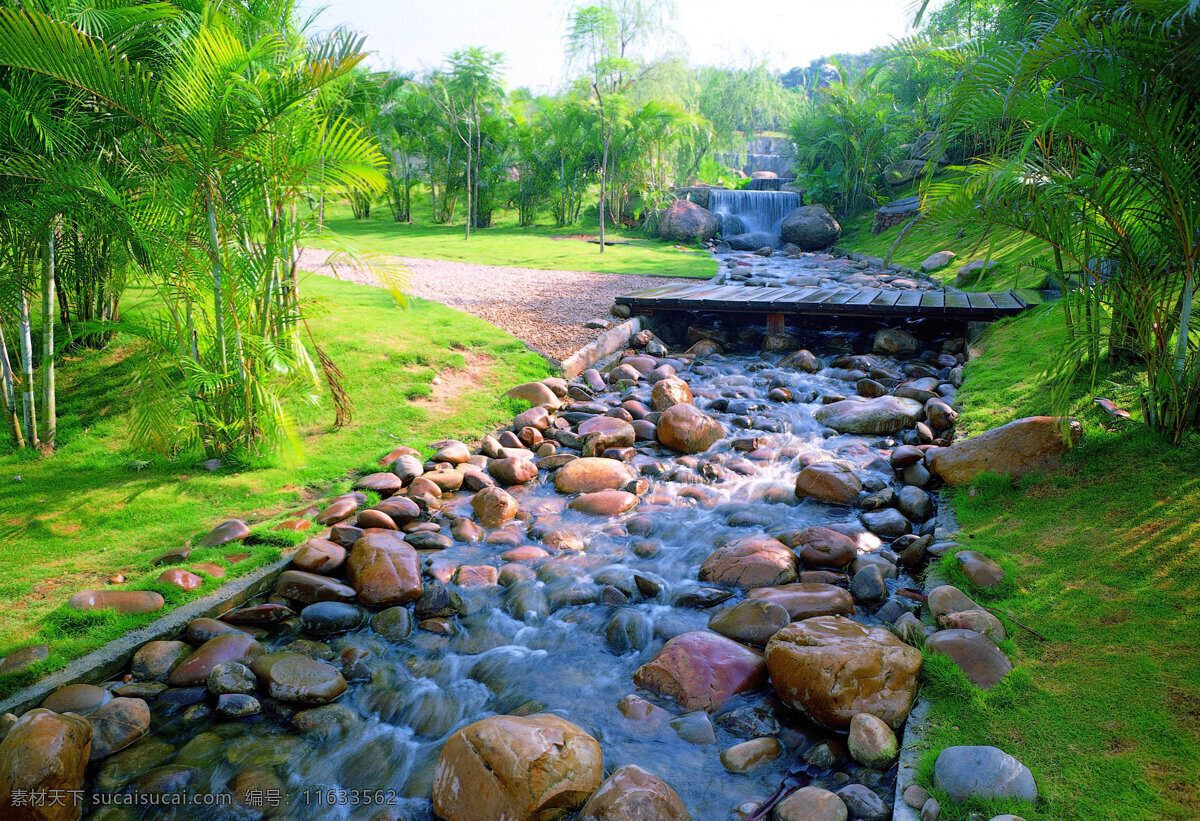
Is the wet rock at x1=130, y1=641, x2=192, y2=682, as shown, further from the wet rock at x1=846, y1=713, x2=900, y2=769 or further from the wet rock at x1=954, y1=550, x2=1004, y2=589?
the wet rock at x1=954, y1=550, x2=1004, y2=589

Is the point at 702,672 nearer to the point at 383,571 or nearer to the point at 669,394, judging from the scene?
the point at 383,571

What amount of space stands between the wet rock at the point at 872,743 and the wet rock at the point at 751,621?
74 centimetres

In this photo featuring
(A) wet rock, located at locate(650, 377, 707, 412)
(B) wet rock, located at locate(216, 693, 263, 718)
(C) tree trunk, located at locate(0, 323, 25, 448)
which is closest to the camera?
(B) wet rock, located at locate(216, 693, 263, 718)

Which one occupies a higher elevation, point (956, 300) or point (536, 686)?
point (956, 300)

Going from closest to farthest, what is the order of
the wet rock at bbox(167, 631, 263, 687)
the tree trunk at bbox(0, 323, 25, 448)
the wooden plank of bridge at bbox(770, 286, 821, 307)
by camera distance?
the wet rock at bbox(167, 631, 263, 687), the tree trunk at bbox(0, 323, 25, 448), the wooden plank of bridge at bbox(770, 286, 821, 307)

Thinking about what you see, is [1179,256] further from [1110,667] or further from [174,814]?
[174,814]

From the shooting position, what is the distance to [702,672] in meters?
3.21

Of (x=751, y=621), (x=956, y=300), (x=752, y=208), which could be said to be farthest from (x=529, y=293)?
(x=752, y=208)

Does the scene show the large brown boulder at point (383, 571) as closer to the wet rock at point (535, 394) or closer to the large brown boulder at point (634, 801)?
the large brown boulder at point (634, 801)

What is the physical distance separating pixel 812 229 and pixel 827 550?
18164 mm

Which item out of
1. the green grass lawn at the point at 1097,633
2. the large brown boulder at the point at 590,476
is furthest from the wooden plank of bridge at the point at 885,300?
the large brown boulder at the point at 590,476

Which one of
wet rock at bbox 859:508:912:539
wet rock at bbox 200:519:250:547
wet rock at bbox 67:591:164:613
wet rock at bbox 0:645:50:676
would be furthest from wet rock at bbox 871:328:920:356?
wet rock at bbox 0:645:50:676

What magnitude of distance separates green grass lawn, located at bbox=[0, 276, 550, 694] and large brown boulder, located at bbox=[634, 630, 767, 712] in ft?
7.61

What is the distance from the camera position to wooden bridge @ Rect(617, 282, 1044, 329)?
880 centimetres
